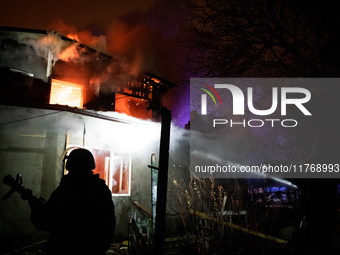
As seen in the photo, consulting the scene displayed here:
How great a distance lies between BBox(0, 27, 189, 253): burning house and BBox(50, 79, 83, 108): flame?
4 centimetres

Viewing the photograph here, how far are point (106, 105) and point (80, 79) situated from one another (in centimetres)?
196

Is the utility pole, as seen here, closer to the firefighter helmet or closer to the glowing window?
the firefighter helmet

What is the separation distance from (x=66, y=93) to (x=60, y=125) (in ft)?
13.2

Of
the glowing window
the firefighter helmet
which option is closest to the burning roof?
the glowing window

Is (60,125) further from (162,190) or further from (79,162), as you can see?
(162,190)

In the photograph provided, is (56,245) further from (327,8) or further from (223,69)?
(327,8)

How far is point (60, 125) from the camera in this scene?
7.71m

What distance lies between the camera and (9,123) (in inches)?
274

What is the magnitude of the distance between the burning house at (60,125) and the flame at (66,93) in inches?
1.7

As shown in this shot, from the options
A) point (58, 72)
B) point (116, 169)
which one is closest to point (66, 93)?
point (58, 72)

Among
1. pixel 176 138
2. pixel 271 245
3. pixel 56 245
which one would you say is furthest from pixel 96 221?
pixel 176 138

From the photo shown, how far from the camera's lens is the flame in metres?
10.7
